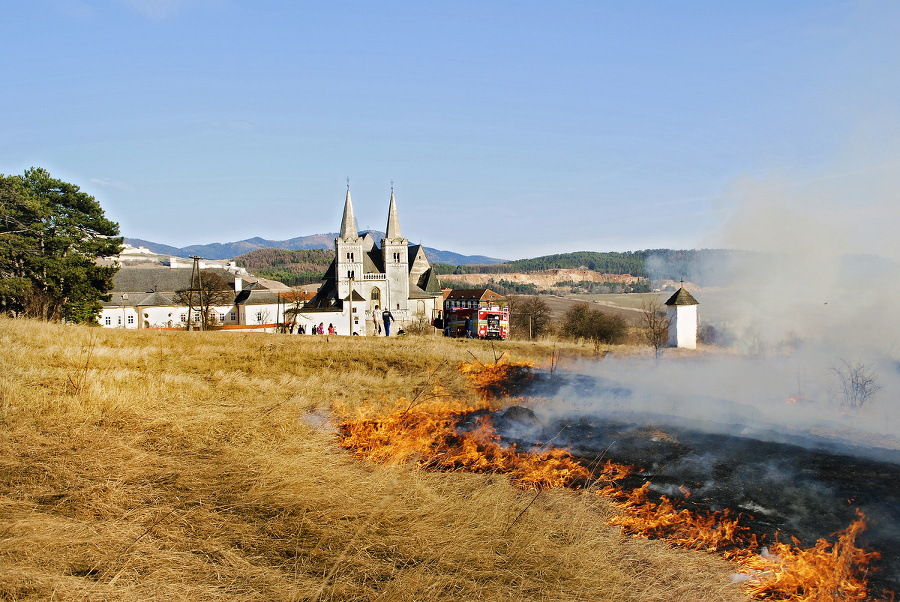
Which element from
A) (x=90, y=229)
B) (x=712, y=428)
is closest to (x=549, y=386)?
(x=712, y=428)

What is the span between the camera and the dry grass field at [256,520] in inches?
184

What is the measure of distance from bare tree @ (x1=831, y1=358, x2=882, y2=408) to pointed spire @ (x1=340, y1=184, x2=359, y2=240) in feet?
211

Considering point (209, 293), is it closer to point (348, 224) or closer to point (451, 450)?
point (348, 224)

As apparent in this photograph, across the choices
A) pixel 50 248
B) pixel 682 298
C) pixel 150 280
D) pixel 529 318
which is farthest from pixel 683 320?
pixel 150 280

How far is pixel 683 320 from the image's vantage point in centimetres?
2906

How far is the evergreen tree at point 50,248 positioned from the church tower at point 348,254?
34434mm

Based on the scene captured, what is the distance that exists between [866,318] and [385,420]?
13.0 meters

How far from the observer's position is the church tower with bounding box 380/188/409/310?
75688 mm

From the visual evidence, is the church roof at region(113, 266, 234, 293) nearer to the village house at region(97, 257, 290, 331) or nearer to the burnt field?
the village house at region(97, 257, 290, 331)

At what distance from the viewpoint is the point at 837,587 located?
5.13m

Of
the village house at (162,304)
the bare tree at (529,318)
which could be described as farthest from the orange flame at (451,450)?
the bare tree at (529,318)

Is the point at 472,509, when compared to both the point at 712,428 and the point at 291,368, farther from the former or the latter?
the point at 291,368

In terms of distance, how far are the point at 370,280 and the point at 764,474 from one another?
6923 centimetres

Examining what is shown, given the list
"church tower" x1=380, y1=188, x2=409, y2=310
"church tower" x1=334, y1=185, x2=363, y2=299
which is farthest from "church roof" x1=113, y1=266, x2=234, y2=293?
"church tower" x1=380, y1=188, x2=409, y2=310
